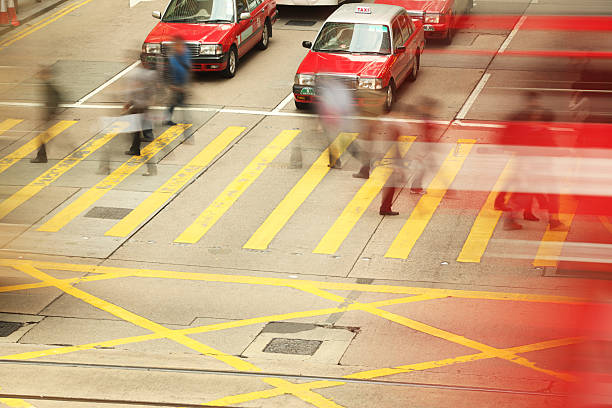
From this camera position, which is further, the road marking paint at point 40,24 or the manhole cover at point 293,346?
the road marking paint at point 40,24

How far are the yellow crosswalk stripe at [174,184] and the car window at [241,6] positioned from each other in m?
4.09

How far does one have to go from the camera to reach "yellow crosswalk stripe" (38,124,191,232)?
615 inches

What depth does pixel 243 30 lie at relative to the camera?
2244 centimetres

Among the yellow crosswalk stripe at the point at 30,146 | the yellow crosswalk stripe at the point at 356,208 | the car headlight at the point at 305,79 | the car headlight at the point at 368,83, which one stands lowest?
the yellow crosswalk stripe at the point at 30,146

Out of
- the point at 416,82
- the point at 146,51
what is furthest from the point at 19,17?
the point at 416,82

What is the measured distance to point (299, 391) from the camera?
10.4 metres

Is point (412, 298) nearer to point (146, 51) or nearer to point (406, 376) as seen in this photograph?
point (406, 376)

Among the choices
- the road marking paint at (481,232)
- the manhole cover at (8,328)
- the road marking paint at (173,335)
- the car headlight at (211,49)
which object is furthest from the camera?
the car headlight at (211,49)

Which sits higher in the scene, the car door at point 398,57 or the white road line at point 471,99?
the car door at point 398,57

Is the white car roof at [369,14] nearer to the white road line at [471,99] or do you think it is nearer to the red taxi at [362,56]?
the red taxi at [362,56]

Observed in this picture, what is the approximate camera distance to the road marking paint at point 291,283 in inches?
506

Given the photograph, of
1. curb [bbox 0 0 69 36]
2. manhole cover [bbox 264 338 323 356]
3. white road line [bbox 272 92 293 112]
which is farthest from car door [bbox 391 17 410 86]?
curb [bbox 0 0 69 36]

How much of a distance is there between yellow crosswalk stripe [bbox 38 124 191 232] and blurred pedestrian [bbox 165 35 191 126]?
60 centimetres

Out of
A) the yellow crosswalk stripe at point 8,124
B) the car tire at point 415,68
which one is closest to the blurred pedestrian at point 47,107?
the yellow crosswalk stripe at point 8,124
